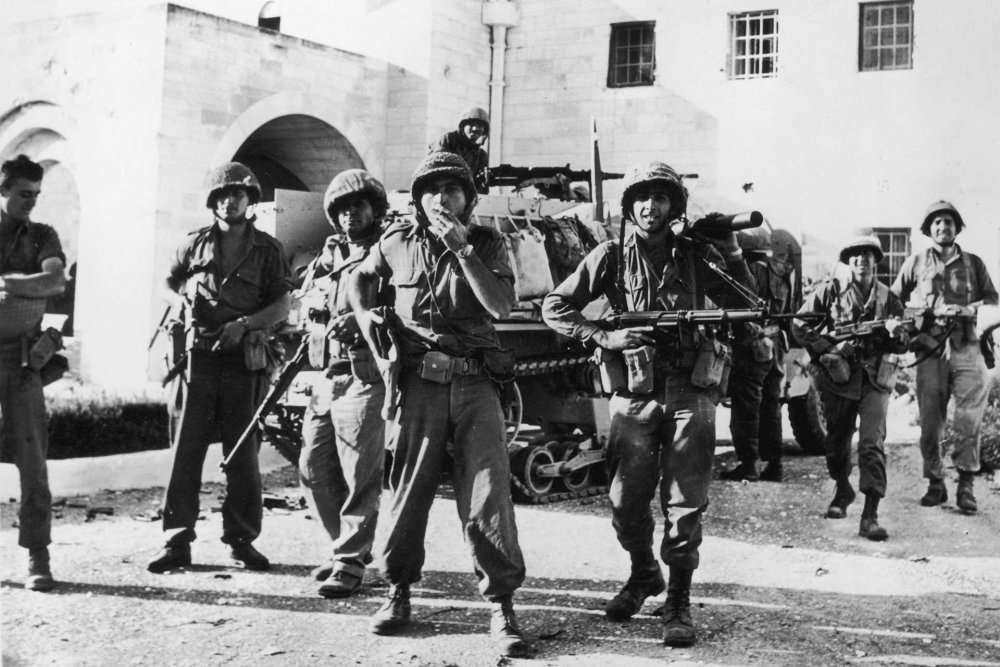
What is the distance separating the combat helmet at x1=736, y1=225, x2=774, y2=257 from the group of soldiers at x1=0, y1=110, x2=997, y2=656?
177 inches

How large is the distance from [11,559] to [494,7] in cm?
1339

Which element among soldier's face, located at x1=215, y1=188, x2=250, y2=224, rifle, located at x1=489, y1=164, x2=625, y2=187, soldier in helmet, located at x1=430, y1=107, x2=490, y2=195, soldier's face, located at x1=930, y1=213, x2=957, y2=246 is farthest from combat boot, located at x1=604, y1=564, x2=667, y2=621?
rifle, located at x1=489, y1=164, x2=625, y2=187

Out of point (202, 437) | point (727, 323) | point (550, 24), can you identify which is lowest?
point (202, 437)

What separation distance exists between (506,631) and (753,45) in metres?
12.4

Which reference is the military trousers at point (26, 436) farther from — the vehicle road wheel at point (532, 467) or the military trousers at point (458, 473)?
the vehicle road wheel at point (532, 467)

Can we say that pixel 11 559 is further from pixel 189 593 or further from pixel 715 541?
pixel 715 541

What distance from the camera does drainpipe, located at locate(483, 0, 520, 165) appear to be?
707 inches

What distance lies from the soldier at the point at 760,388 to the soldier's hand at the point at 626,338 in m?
4.27

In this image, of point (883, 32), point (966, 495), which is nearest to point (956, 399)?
point (966, 495)

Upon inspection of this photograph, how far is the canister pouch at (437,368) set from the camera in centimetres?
500

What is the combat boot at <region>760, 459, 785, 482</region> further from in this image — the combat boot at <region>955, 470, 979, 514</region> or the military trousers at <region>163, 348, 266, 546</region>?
the military trousers at <region>163, 348, 266, 546</region>

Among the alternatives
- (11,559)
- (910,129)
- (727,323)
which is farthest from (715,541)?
(910,129)

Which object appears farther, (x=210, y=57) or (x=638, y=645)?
(x=210, y=57)

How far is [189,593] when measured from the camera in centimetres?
575
